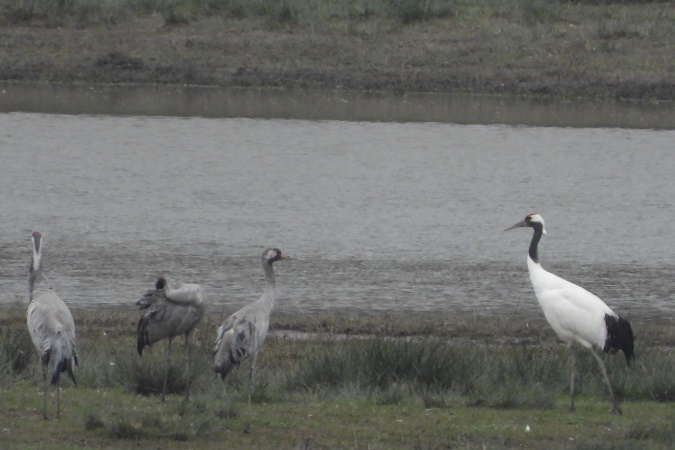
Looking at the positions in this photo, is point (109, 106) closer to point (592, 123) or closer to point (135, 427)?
point (592, 123)

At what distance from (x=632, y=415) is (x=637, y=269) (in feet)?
26.2

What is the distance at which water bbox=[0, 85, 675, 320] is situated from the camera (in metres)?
16.7

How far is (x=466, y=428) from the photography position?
9789 millimetres

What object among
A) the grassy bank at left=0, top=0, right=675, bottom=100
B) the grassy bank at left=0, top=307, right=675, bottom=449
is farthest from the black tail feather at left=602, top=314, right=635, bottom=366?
the grassy bank at left=0, top=0, right=675, bottom=100

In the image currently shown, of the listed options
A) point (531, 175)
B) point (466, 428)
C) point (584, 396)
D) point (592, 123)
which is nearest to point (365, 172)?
point (531, 175)

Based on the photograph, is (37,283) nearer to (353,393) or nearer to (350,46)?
(353,393)

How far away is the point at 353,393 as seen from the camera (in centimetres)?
1104

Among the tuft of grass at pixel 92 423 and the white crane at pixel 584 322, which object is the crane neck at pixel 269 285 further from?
the white crane at pixel 584 322

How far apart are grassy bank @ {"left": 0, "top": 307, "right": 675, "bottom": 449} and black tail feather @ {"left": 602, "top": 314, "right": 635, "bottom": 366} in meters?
0.50

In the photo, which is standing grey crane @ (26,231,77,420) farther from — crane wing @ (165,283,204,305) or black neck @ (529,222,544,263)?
black neck @ (529,222,544,263)

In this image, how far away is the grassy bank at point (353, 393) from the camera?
9.27 m

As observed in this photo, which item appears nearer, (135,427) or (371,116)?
(135,427)

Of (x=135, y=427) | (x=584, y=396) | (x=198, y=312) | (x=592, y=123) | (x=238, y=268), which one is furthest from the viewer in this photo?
(x=592, y=123)

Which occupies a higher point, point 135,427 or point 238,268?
point 135,427
